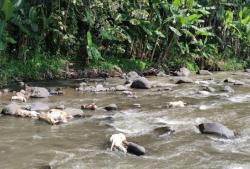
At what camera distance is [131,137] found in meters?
7.95

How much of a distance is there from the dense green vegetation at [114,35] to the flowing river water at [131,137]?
2.92m

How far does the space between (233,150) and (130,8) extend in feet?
35.0

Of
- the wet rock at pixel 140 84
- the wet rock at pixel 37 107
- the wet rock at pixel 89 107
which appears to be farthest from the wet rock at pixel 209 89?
the wet rock at pixel 37 107

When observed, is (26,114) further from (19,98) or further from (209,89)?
(209,89)

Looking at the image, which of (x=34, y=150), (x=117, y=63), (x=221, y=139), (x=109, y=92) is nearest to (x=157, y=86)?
(x=109, y=92)

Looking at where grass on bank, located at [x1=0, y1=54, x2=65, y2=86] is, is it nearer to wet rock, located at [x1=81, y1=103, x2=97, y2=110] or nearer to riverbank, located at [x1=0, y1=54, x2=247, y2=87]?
riverbank, located at [x1=0, y1=54, x2=247, y2=87]

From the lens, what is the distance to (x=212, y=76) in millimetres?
18062

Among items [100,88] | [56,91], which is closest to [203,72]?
[100,88]

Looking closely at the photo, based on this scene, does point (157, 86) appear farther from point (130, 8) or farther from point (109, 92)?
point (130, 8)

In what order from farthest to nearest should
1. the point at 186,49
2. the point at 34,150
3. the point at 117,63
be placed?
the point at 186,49 → the point at 117,63 → the point at 34,150

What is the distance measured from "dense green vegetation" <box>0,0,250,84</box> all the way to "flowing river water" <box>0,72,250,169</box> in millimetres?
2924

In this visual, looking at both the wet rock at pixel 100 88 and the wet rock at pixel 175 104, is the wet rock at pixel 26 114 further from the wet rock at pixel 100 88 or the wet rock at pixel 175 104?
the wet rock at pixel 100 88

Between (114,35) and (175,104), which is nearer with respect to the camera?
(175,104)

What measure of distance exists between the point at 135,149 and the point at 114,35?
9.55 metres
